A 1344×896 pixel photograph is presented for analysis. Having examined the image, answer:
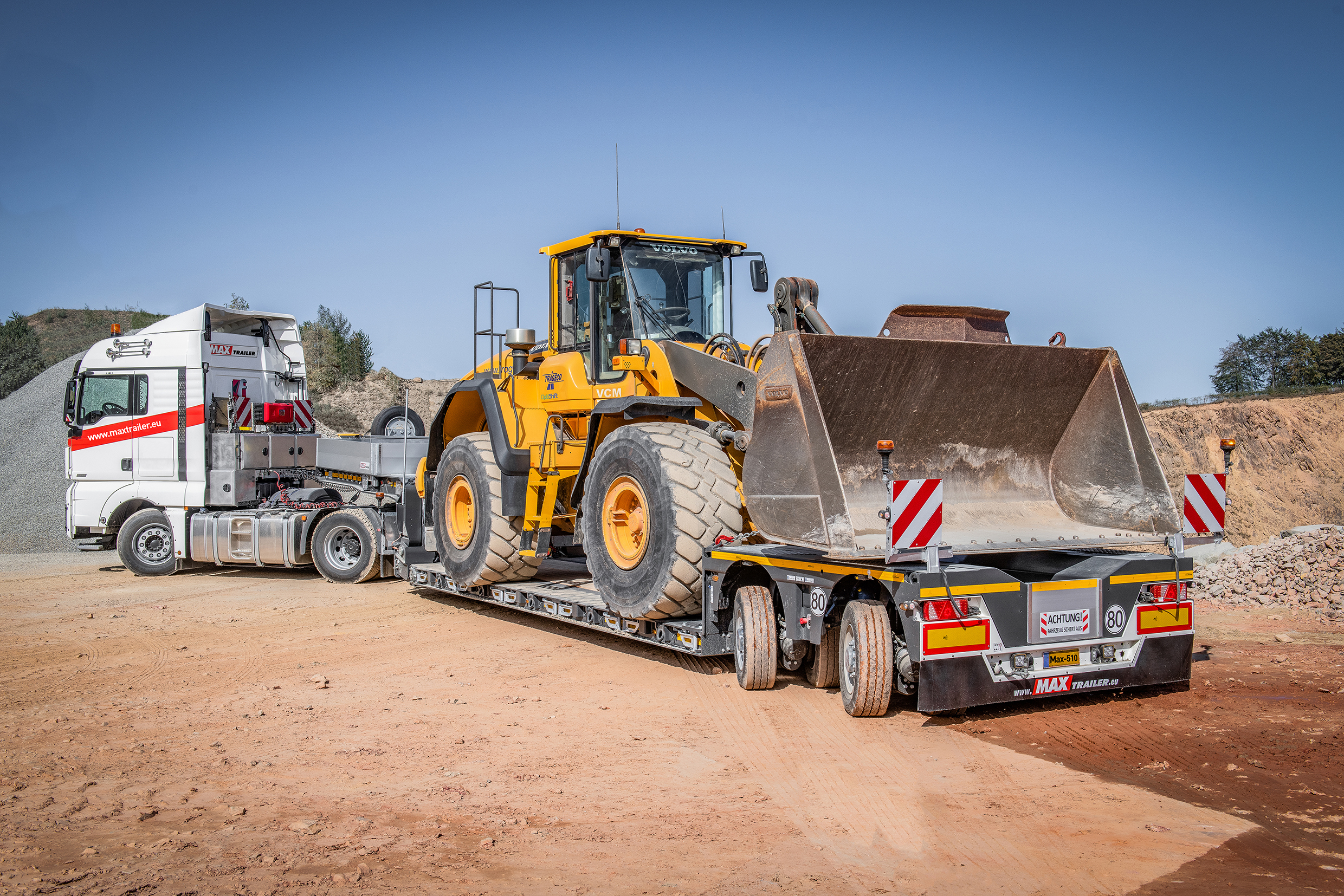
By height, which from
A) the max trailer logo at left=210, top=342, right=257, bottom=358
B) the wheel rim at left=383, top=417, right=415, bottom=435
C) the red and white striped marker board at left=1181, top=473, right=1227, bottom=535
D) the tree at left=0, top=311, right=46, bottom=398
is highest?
the tree at left=0, top=311, right=46, bottom=398

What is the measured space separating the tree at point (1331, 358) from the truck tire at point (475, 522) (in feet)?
97.5

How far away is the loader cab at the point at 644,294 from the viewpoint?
9023mm

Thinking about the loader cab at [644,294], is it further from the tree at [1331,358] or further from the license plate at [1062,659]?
the tree at [1331,358]

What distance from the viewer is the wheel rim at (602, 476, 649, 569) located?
804 centimetres

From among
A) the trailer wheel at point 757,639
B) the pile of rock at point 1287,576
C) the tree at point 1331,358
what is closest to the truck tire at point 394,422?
the trailer wheel at point 757,639

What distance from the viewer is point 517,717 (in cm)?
676

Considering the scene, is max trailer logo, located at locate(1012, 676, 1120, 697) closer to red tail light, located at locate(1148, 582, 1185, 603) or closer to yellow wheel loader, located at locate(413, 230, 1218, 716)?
yellow wheel loader, located at locate(413, 230, 1218, 716)

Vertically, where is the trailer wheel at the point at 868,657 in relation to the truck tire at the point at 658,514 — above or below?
below

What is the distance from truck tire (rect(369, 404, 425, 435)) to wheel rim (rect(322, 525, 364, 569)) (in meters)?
1.59

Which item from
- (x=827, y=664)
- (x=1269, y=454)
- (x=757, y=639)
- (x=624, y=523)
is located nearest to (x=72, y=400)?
(x=624, y=523)

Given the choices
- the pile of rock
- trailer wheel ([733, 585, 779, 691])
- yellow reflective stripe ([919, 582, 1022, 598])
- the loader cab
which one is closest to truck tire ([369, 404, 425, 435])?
the loader cab

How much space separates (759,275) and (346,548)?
7699 mm

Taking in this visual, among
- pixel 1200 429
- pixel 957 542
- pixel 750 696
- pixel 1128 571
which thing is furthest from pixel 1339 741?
pixel 1200 429

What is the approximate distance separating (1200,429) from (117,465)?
75.6 ft
